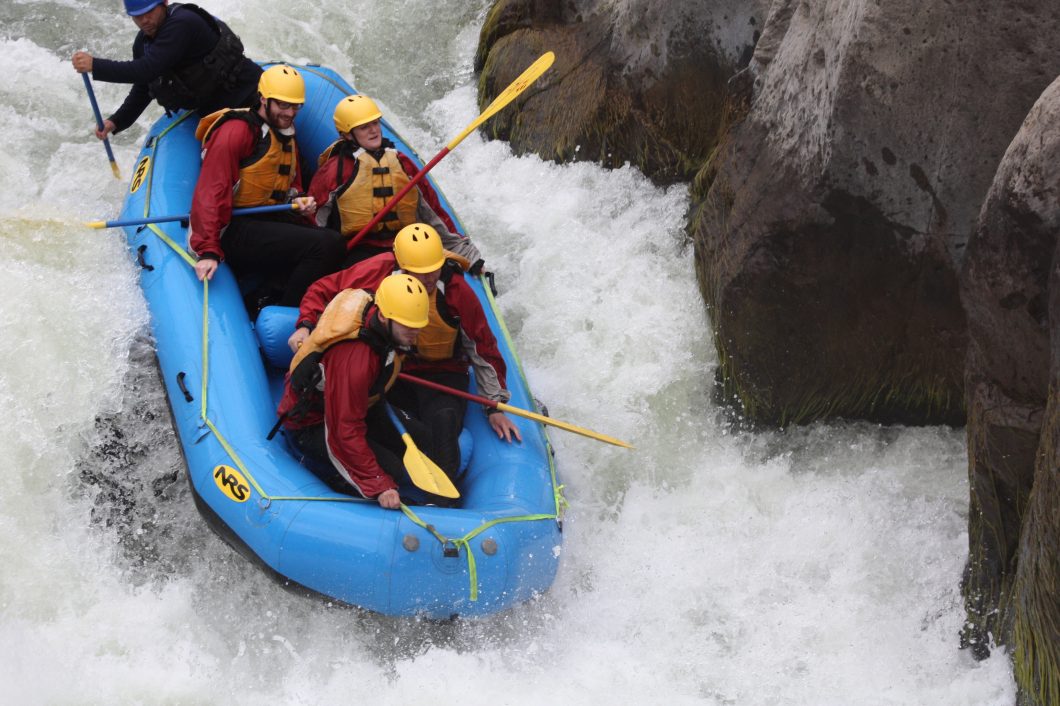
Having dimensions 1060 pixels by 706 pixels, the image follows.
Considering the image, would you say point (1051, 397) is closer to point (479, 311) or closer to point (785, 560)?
point (785, 560)

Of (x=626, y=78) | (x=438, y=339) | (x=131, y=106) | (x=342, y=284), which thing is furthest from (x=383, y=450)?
(x=626, y=78)

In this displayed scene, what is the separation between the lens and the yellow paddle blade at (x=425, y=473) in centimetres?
477

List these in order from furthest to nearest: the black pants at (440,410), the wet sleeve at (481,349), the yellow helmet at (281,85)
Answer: the yellow helmet at (281,85) < the wet sleeve at (481,349) < the black pants at (440,410)

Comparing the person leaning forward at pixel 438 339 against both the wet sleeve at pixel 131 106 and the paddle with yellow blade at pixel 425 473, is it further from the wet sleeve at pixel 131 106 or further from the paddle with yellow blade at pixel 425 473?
the wet sleeve at pixel 131 106

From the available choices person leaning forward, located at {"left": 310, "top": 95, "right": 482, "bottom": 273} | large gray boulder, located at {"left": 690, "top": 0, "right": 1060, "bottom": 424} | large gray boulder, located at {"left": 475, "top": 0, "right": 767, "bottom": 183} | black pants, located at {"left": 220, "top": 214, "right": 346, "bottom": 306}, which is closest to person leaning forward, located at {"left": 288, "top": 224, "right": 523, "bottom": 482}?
black pants, located at {"left": 220, "top": 214, "right": 346, "bottom": 306}

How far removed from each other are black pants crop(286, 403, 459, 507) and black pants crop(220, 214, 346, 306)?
91 cm

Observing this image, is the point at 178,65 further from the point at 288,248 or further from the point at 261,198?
the point at 288,248

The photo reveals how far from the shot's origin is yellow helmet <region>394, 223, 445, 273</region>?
196 inches

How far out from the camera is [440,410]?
5.14 metres

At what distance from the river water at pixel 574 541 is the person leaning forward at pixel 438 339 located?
73 centimetres

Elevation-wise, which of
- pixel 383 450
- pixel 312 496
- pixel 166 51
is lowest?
pixel 312 496

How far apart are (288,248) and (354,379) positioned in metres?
1.22

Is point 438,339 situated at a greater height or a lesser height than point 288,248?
greater

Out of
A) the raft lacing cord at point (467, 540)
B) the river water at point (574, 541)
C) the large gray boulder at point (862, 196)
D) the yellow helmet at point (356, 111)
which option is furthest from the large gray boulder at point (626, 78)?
the raft lacing cord at point (467, 540)
